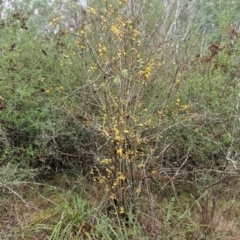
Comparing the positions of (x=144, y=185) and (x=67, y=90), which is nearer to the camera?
(x=144, y=185)

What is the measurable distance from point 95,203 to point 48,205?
1.84 ft

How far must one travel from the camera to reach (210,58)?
4.57 meters

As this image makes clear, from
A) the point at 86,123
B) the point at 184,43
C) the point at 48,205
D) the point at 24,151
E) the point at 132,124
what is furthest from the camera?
the point at 184,43

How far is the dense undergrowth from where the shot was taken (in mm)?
3490

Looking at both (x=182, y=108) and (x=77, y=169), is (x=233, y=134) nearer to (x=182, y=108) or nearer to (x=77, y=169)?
(x=182, y=108)

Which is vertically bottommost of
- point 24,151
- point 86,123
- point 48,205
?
point 48,205

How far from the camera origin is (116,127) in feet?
11.1

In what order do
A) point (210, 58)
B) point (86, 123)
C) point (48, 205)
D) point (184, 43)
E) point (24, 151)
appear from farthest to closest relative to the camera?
point (184, 43) < point (210, 58) < point (24, 151) < point (48, 205) < point (86, 123)

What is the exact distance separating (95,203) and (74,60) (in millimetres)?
1801

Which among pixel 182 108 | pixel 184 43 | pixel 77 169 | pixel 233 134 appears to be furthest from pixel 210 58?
pixel 77 169

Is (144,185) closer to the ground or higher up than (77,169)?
higher up

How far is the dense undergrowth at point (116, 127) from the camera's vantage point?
11.5 feet

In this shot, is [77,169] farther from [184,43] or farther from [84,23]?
[184,43]

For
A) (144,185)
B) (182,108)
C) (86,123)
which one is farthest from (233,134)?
(86,123)
